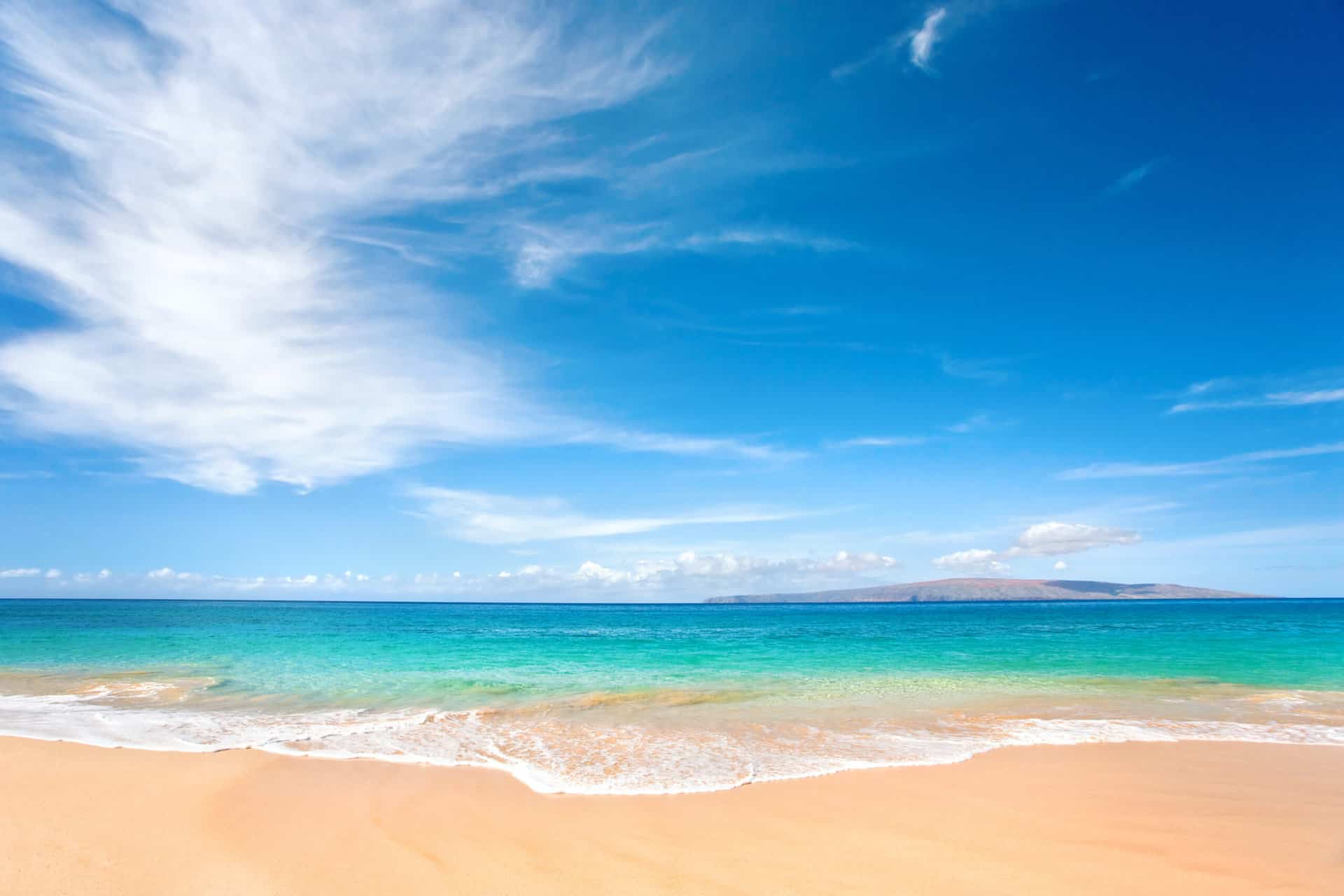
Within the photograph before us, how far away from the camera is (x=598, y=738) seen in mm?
11234

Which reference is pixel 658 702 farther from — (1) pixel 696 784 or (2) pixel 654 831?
(2) pixel 654 831

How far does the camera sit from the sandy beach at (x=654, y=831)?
545cm

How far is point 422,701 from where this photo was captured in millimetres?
14961

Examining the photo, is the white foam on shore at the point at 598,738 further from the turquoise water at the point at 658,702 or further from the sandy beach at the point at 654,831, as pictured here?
the sandy beach at the point at 654,831

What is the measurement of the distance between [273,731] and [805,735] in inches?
358

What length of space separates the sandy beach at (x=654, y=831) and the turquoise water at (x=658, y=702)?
1092mm

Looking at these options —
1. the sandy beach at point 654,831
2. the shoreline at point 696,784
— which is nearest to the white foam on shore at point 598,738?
the shoreline at point 696,784

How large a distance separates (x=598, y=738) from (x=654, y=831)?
4811 millimetres

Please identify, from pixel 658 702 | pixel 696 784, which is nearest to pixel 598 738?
pixel 696 784

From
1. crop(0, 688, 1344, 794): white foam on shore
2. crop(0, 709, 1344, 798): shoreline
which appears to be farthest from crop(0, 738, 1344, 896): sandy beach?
crop(0, 688, 1344, 794): white foam on shore

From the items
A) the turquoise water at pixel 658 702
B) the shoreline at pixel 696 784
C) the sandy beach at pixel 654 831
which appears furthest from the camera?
the turquoise water at pixel 658 702

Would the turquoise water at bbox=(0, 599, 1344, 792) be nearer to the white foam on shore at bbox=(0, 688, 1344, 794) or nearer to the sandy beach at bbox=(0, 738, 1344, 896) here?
the white foam on shore at bbox=(0, 688, 1344, 794)

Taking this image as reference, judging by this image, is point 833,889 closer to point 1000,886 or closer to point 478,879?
point 1000,886

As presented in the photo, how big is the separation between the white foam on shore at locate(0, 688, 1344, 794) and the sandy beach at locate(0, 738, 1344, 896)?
1.97ft
